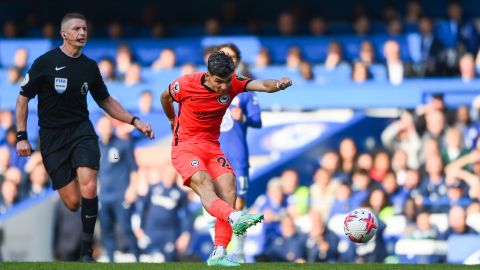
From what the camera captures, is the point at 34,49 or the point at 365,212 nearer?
the point at 365,212

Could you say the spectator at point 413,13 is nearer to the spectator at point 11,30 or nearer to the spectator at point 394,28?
the spectator at point 394,28

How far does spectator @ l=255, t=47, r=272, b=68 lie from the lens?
1727 centimetres

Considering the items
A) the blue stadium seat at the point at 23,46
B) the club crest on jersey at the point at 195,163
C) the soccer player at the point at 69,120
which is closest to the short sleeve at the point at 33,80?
the soccer player at the point at 69,120

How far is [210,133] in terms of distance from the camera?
9992 millimetres

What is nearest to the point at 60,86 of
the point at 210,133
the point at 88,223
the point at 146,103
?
the point at 88,223

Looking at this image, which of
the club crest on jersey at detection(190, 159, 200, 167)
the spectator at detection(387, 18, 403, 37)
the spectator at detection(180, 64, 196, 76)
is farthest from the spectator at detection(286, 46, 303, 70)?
the club crest on jersey at detection(190, 159, 200, 167)

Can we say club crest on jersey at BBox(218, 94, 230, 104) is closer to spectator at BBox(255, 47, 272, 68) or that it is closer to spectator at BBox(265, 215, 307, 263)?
spectator at BBox(265, 215, 307, 263)

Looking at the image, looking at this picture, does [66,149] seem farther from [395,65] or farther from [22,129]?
[395,65]

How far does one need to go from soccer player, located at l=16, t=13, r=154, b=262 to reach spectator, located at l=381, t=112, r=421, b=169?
5.64 m

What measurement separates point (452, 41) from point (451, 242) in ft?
17.9

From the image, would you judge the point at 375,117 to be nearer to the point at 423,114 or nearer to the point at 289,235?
the point at 423,114

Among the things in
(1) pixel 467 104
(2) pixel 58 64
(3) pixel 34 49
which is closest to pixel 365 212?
(2) pixel 58 64

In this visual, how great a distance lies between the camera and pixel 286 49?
18.5m

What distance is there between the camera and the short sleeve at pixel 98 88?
10.5m
